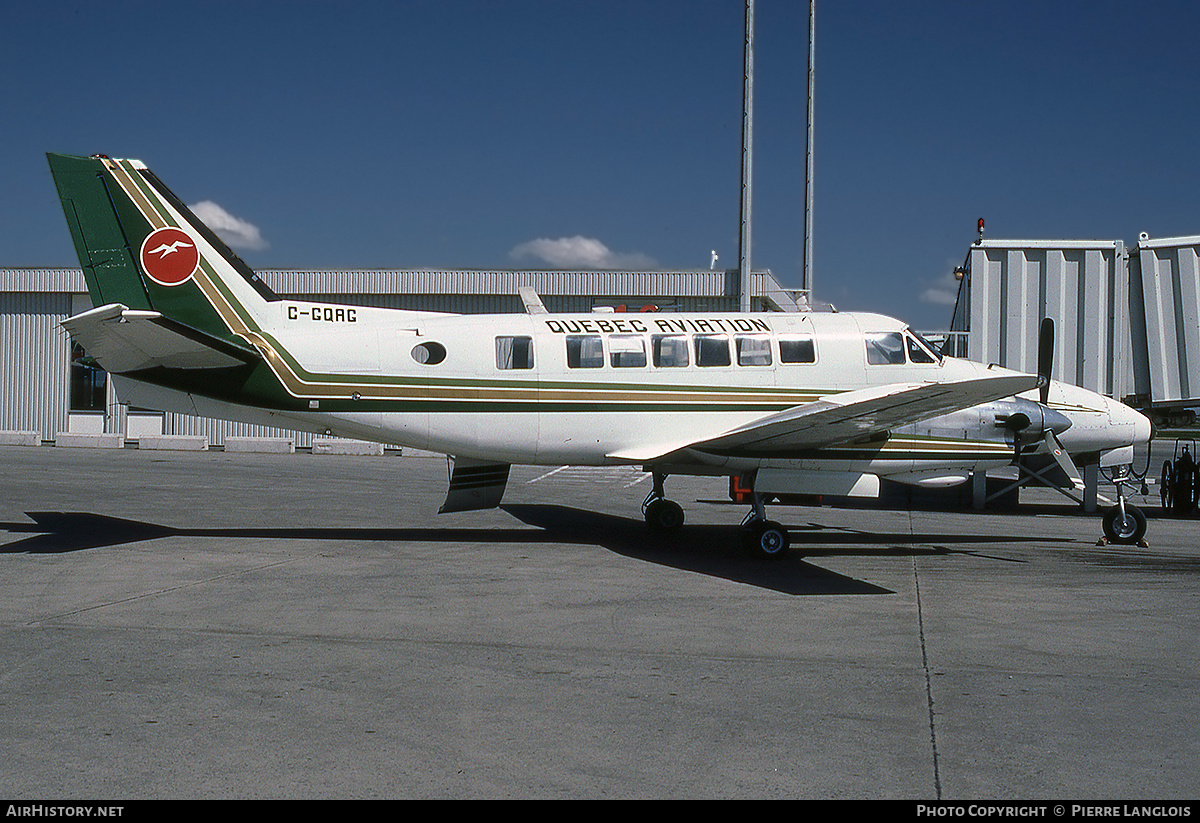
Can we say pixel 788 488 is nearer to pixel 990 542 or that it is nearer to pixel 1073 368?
pixel 990 542

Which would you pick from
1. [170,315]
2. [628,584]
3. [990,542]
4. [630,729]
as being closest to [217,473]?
[170,315]

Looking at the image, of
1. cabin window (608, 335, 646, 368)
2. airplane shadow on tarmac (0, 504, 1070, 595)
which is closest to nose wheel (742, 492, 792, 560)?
airplane shadow on tarmac (0, 504, 1070, 595)

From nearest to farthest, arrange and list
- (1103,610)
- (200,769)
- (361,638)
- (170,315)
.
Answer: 1. (200,769)
2. (361,638)
3. (1103,610)
4. (170,315)

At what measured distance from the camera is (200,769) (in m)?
4.61

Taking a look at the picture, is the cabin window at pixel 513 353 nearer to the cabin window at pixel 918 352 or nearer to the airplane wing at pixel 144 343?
the airplane wing at pixel 144 343

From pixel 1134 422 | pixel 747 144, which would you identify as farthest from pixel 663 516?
pixel 747 144

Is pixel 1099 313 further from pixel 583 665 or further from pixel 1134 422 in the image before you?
pixel 583 665

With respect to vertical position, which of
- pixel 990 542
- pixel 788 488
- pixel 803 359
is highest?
pixel 803 359

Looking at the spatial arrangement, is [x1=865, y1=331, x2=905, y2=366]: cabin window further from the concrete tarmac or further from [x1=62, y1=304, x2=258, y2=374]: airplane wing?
[x1=62, y1=304, x2=258, y2=374]: airplane wing

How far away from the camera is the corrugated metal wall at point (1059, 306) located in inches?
671

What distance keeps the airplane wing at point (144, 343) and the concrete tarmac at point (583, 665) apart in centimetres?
244

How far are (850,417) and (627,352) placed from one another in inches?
126

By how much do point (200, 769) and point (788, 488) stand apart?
846 centimetres

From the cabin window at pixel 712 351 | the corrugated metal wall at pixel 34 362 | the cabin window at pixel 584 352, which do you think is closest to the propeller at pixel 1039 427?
the cabin window at pixel 712 351
